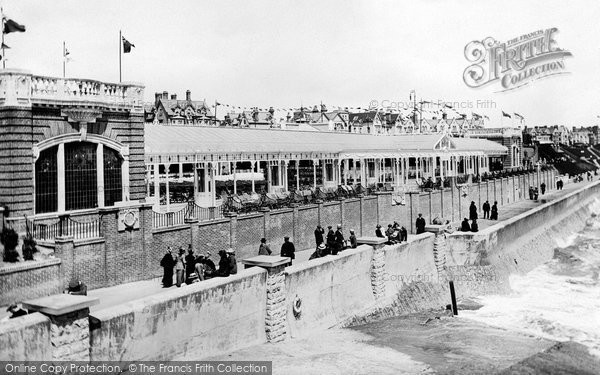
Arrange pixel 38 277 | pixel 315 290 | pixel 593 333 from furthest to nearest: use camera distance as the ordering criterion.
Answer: pixel 593 333
pixel 315 290
pixel 38 277

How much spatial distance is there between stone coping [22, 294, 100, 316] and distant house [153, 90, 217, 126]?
214 ft

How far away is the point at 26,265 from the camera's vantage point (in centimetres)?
1324

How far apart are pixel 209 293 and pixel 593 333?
1480cm

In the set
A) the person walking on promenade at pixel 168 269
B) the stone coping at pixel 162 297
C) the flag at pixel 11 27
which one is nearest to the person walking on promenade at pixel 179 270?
the person walking on promenade at pixel 168 269

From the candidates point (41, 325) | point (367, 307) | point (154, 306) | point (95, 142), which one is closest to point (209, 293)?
point (154, 306)

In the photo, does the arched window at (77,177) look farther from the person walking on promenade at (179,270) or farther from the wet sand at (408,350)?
the wet sand at (408,350)

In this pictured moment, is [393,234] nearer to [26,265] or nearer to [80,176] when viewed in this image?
[80,176]

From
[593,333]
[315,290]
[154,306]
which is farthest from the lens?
[593,333]

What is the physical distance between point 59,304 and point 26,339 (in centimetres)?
68

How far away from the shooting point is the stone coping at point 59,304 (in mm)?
8758

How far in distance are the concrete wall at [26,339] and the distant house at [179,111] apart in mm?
65794

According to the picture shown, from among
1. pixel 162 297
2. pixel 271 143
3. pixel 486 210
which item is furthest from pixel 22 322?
pixel 486 210

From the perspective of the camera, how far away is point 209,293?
1177cm

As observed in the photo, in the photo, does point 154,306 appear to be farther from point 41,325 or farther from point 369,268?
point 369,268
